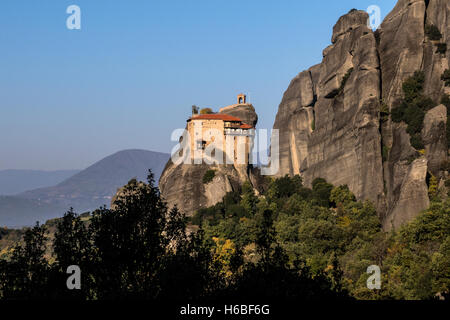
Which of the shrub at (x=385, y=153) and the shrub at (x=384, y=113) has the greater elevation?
the shrub at (x=384, y=113)

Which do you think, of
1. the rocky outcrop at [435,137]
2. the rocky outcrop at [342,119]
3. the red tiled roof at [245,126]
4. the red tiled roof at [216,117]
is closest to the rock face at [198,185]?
the red tiled roof at [245,126]

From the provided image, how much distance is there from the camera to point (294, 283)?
109 ft

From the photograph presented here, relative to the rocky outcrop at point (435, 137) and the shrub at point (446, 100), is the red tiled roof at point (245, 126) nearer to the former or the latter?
the shrub at point (446, 100)

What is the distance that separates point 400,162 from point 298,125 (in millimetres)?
37964

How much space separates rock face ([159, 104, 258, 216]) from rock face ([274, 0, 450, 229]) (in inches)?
432

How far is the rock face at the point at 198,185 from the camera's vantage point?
103188mm

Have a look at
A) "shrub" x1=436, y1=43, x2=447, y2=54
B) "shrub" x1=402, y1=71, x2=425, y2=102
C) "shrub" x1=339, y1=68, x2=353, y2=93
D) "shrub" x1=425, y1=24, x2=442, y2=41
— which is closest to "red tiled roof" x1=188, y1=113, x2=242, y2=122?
"shrub" x1=339, y1=68, x2=353, y2=93

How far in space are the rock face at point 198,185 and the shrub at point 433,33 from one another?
→ 122 ft

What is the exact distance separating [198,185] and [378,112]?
32.4m

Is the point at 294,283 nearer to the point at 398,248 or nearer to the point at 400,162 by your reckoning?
the point at 398,248

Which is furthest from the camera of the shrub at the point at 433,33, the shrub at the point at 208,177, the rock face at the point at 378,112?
the shrub at the point at 208,177

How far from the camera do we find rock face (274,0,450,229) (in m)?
73.5
